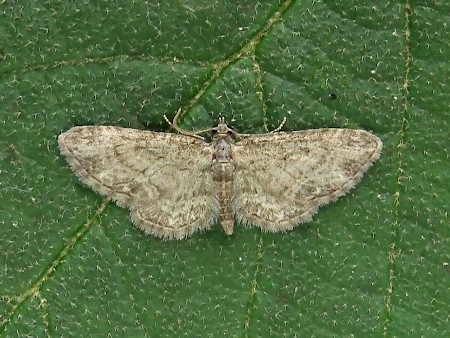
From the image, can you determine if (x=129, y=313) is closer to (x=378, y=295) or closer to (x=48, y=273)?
(x=48, y=273)

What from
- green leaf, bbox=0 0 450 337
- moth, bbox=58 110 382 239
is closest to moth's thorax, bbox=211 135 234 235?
moth, bbox=58 110 382 239

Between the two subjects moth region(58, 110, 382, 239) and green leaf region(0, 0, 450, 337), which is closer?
green leaf region(0, 0, 450, 337)

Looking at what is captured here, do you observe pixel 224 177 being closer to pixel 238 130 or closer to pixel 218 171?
pixel 218 171

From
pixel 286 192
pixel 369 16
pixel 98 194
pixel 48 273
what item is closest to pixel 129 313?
pixel 48 273

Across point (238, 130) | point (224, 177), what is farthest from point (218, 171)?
point (238, 130)

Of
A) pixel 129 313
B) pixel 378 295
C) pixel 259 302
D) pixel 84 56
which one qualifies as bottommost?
pixel 129 313

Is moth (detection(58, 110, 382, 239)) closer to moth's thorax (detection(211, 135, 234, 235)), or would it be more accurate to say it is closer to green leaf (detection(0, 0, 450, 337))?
moth's thorax (detection(211, 135, 234, 235))
